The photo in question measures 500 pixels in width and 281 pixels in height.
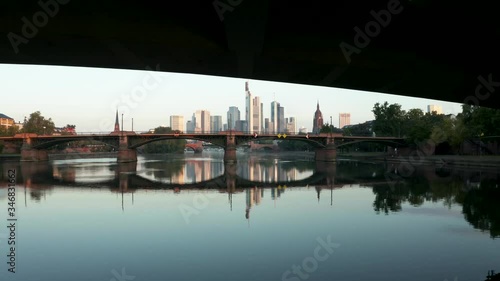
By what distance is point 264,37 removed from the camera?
8.62 meters

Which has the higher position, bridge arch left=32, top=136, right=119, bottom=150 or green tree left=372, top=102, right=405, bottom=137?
green tree left=372, top=102, right=405, bottom=137

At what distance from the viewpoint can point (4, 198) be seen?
32062 millimetres

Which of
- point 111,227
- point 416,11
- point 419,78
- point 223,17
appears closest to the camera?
point 223,17

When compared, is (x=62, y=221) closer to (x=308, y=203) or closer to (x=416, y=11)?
(x=308, y=203)

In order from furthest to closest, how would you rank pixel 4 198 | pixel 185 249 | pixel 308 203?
pixel 4 198 < pixel 308 203 < pixel 185 249

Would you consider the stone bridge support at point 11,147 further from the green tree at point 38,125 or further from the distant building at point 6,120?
the distant building at point 6,120

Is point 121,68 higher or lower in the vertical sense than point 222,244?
higher

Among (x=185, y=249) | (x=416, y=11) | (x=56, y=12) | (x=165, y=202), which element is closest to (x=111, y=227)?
(x=185, y=249)

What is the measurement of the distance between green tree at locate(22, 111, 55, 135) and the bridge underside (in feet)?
440

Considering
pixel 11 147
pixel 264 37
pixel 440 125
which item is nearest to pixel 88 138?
pixel 11 147

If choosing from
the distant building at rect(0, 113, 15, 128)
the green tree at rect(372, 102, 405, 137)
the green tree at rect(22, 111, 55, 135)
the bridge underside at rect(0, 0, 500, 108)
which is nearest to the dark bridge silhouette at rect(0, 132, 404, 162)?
the green tree at rect(372, 102, 405, 137)

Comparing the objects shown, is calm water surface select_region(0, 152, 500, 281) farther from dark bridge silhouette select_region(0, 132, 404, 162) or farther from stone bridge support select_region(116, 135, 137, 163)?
dark bridge silhouette select_region(0, 132, 404, 162)

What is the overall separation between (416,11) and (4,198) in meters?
36.7

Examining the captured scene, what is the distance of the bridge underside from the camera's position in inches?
284
